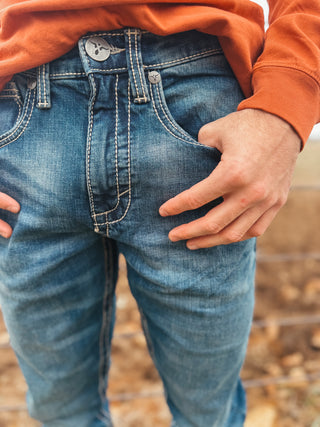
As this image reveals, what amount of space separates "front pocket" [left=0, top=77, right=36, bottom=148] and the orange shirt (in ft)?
0.10

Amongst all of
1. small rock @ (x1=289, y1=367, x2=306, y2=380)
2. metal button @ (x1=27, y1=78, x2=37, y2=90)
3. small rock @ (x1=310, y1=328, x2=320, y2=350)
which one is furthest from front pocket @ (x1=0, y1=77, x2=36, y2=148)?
small rock @ (x1=310, y1=328, x2=320, y2=350)

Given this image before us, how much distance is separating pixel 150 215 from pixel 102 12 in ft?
1.05

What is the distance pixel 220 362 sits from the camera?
0.72m

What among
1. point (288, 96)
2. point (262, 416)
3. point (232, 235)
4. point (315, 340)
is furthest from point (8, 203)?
point (315, 340)

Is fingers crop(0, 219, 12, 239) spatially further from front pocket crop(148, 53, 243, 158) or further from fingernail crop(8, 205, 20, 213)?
front pocket crop(148, 53, 243, 158)

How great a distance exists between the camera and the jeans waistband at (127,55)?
0.55 m

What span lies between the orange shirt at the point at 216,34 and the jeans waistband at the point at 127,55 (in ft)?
0.06

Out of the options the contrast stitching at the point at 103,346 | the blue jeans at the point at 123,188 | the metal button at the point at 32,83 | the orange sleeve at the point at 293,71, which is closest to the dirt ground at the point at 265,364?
the contrast stitching at the point at 103,346

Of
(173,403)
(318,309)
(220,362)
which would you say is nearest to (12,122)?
(220,362)

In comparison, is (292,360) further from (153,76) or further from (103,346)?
(153,76)

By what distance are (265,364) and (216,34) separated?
1417 millimetres

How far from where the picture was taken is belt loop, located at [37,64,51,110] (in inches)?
22.6

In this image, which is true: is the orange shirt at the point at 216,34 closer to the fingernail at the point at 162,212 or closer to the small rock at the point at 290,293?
the fingernail at the point at 162,212

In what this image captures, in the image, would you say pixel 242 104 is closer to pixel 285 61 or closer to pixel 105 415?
pixel 285 61
